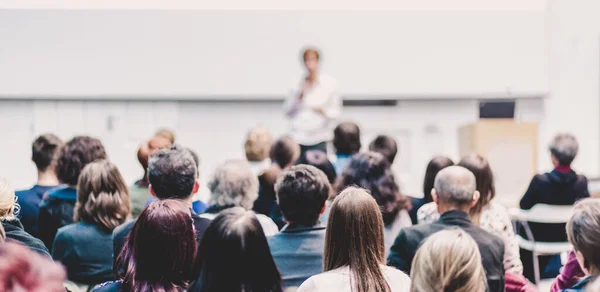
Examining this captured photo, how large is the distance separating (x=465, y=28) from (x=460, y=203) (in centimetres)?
421

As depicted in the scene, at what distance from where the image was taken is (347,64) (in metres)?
6.51

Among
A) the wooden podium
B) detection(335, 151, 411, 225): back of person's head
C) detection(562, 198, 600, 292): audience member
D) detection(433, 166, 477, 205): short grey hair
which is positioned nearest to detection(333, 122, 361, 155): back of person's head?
detection(335, 151, 411, 225): back of person's head

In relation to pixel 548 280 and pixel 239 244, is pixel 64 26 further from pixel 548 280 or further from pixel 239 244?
pixel 239 244

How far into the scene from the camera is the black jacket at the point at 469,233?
246 centimetres

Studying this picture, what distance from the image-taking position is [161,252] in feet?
6.32

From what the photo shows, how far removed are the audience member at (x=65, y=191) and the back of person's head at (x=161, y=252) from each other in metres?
1.28

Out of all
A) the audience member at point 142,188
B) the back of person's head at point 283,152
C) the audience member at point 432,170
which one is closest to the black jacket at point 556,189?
the audience member at point 432,170

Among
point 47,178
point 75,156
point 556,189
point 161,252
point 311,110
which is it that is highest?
point 311,110

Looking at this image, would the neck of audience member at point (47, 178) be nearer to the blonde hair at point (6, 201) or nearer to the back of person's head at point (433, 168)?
the blonde hair at point (6, 201)

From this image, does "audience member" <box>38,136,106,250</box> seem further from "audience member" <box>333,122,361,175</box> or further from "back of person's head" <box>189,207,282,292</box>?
"audience member" <box>333,122,361,175</box>

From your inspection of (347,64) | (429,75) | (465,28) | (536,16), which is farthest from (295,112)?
(536,16)

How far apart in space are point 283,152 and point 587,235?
214 centimetres

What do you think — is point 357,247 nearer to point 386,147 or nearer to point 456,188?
point 456,188

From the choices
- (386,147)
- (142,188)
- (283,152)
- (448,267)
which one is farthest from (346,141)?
(448,267)
